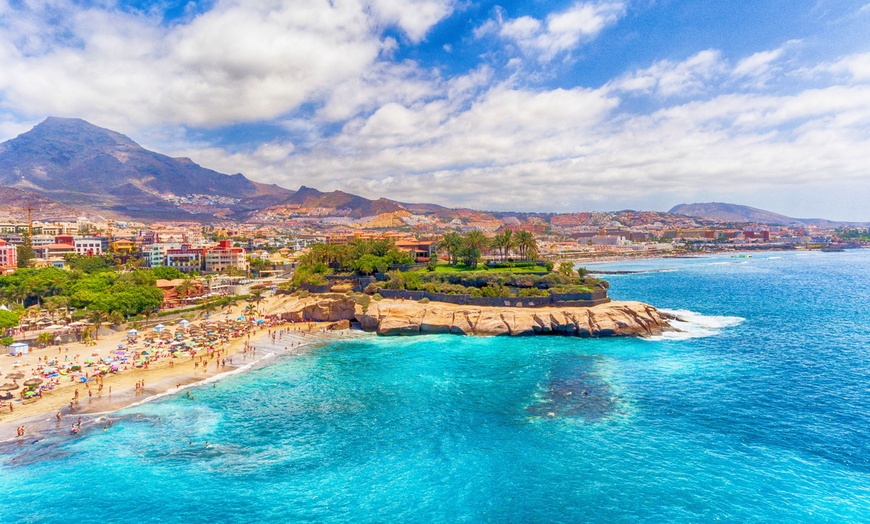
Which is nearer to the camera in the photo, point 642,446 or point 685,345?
point 642,446

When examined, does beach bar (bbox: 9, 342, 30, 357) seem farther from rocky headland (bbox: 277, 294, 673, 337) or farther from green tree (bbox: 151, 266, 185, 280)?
green tree (bbox: 151, 266, 185, 280)

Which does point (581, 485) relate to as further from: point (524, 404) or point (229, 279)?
Result: point (229, 279)

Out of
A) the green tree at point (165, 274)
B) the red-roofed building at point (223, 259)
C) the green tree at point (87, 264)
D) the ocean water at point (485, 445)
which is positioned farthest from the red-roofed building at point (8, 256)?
the ocean water at point (485, 445)

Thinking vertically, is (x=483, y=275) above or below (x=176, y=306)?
above

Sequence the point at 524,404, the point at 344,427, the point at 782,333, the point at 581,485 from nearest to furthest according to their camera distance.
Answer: the point at 581,485 < the point at 344,427 < the point at 524,404 < the point at 782,333

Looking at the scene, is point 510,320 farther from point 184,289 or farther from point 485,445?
point 184,289

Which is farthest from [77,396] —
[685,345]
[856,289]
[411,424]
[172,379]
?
[856,289]
